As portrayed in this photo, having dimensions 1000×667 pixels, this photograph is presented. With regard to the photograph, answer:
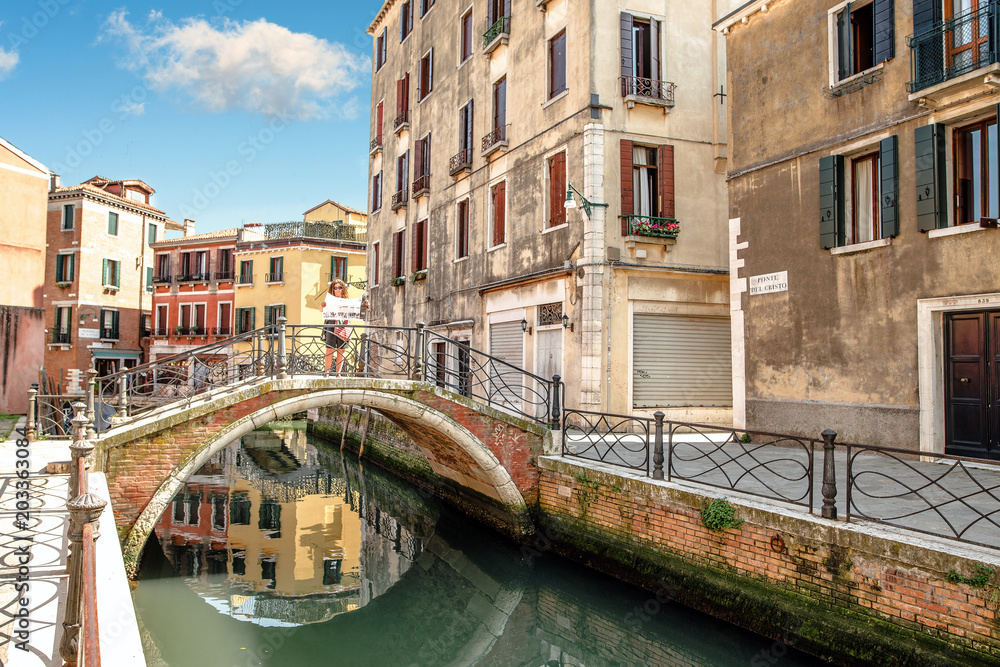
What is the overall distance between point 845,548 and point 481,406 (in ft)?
19.4

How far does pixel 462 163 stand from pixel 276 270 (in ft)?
61.1

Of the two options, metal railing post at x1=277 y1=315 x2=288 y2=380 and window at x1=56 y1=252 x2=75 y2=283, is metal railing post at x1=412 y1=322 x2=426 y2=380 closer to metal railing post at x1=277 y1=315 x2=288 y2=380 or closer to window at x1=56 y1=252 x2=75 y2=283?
metal railing post at x1=277 y1=315 x2=288 y2=380

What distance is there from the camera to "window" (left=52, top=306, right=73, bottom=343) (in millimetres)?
33719

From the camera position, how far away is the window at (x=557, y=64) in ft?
46.9

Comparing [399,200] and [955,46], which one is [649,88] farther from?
[399,200]

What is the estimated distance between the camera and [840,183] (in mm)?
10078

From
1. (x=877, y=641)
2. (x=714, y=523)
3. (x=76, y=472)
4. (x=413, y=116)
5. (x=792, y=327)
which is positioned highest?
(x=413, y=116)

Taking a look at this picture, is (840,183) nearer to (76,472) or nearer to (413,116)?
(76,472)

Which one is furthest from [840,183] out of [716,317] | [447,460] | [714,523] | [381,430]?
[381,430]

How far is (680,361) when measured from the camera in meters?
13.9

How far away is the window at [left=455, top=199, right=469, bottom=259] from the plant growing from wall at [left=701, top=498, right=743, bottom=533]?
11.8m

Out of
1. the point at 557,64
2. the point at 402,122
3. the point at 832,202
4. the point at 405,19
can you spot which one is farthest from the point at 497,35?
the point at 832,202

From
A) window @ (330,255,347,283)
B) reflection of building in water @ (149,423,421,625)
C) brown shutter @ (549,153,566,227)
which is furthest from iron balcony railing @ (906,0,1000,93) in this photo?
window @ (330,255,347,283)

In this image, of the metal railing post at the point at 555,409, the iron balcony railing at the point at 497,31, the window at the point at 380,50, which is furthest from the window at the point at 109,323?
the metal railing post at the point at 555,409
